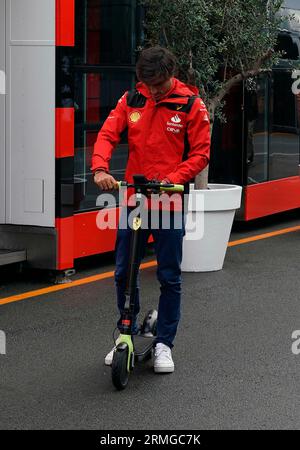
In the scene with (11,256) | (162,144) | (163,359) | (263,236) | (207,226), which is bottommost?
(263,236)

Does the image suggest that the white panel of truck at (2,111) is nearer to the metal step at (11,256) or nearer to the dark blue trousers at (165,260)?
the metal step at (11,256)

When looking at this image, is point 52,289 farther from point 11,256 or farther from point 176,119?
point 176,119

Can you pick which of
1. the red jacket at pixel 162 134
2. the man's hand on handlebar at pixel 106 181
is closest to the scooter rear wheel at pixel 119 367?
the man's hand on handlebar at pixel 106 181

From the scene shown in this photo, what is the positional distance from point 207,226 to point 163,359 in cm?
302

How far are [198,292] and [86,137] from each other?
1.66 m

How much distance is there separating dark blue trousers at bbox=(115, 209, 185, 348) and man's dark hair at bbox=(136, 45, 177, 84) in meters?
0.76

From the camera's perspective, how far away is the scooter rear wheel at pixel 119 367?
5.63 m

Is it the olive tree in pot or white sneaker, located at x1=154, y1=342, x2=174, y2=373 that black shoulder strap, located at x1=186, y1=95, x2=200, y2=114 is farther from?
the olive tree in pot

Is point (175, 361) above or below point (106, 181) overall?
below

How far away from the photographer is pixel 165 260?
236 inches

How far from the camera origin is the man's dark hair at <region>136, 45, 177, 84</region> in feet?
18.8

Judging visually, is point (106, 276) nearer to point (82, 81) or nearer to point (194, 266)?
point (194, 266)

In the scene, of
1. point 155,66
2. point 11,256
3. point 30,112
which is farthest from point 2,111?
point 155,66

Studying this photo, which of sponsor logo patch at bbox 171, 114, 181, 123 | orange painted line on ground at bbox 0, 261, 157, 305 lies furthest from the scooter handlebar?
orange painted line on ground at bbox 0, 261, 157, 305
